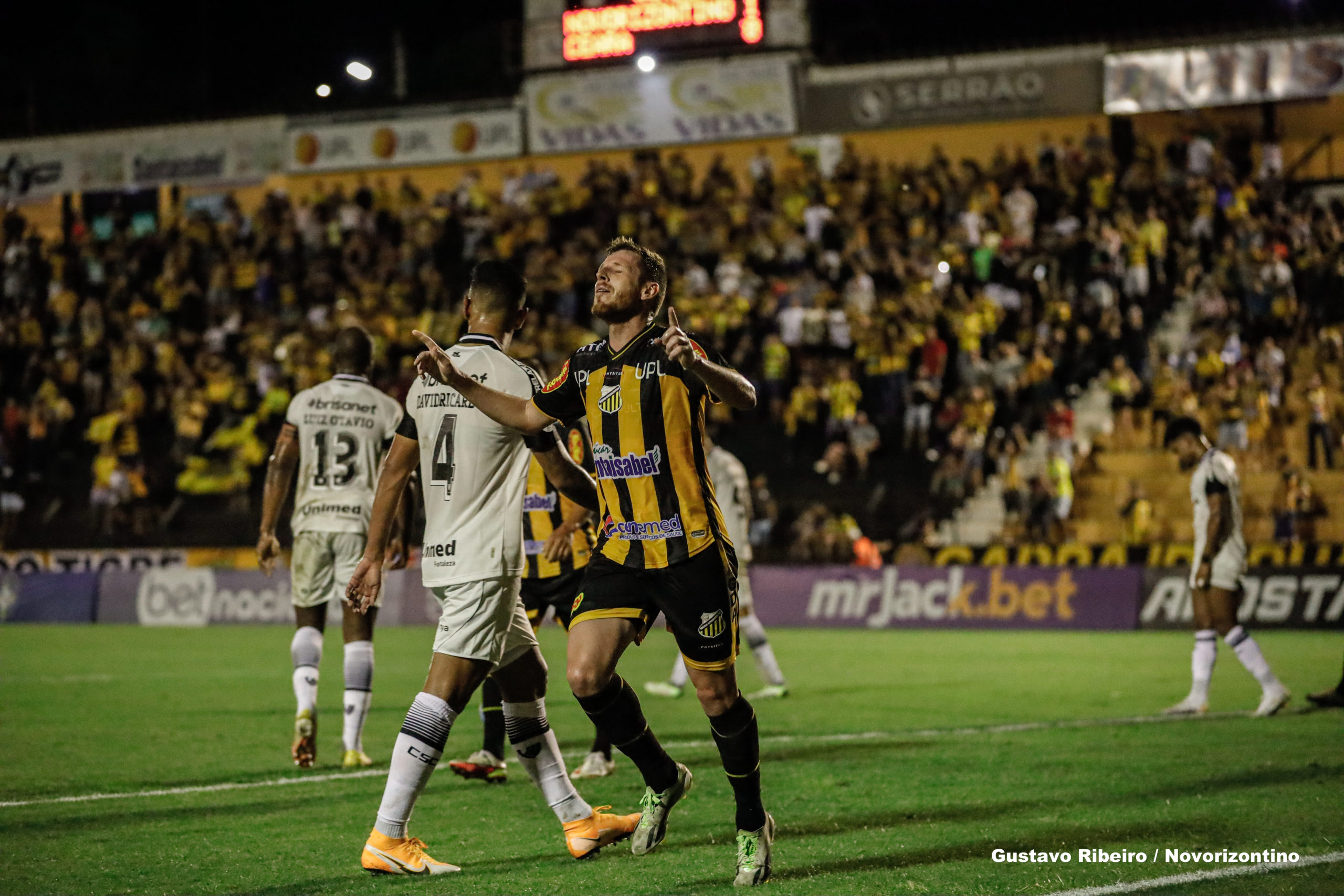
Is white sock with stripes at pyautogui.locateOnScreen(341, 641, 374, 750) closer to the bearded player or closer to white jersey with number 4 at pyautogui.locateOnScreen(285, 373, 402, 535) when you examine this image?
white jersey with number 4 at pyautogui.locateOnScreen(285, 373, 402, 535)

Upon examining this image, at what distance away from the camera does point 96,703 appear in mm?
12992

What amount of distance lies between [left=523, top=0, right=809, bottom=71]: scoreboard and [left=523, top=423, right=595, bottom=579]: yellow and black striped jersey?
67.7 ft

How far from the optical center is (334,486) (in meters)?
9.65

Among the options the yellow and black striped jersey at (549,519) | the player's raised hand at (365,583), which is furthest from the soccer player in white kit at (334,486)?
the player's raised hand at (365,583)

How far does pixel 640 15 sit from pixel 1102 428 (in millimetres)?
11990

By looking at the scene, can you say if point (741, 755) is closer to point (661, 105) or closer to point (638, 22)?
point (638, 22)

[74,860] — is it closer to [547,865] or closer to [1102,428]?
[547,865]

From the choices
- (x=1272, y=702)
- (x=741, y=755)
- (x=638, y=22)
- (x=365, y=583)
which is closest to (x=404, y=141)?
(x=638, y=22)

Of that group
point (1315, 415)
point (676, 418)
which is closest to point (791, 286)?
point (1315, 415)

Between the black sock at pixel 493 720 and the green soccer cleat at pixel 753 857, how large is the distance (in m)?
3.33

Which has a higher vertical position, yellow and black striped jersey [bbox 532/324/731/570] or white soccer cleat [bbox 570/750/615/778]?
yellow and black striped jersey [bbox 532/324/731/570]

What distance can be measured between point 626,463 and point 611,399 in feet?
0.92

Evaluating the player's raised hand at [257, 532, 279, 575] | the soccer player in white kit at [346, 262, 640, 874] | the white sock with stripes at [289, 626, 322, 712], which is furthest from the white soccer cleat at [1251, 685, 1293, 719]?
the player's raised hand at [257, 532, 279, 575]

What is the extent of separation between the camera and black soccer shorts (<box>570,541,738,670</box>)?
20.0 ft
